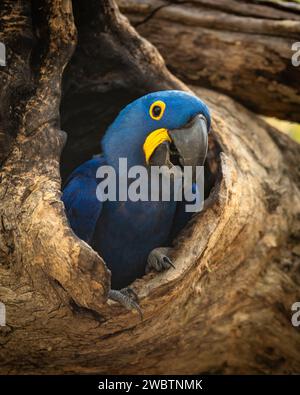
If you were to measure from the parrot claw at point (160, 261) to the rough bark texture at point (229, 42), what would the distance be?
1.68 metres

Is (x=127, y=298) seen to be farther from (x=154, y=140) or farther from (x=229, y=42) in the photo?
(x=229, y=42)

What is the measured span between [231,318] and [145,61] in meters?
1.71

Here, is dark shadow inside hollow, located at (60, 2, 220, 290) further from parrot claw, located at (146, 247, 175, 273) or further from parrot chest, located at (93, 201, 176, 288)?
parrot claw, located at (146, 247, 175, 273)

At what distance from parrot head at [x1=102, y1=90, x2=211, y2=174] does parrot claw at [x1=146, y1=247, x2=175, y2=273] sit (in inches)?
18.9

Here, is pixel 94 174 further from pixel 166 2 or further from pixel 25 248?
pixel 166 2

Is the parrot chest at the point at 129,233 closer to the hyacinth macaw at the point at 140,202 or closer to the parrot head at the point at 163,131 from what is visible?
the hyacinth macaw at the point at 140,202

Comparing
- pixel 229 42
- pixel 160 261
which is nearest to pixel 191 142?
pixel 160 261

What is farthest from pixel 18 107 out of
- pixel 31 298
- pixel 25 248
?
pixel 31 298

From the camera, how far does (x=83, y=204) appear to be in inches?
116

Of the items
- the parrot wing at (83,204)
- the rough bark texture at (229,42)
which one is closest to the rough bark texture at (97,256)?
the rough bark texture at (229,42)

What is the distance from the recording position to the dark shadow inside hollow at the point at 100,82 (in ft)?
10.6

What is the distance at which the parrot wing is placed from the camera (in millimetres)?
2932

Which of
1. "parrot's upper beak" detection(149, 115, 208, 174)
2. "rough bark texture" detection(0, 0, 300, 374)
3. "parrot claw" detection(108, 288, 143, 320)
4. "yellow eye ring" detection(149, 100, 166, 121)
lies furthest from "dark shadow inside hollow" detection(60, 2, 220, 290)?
"parrot claw" detection(108, 288, 143, 320)

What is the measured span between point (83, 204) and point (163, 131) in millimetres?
600
